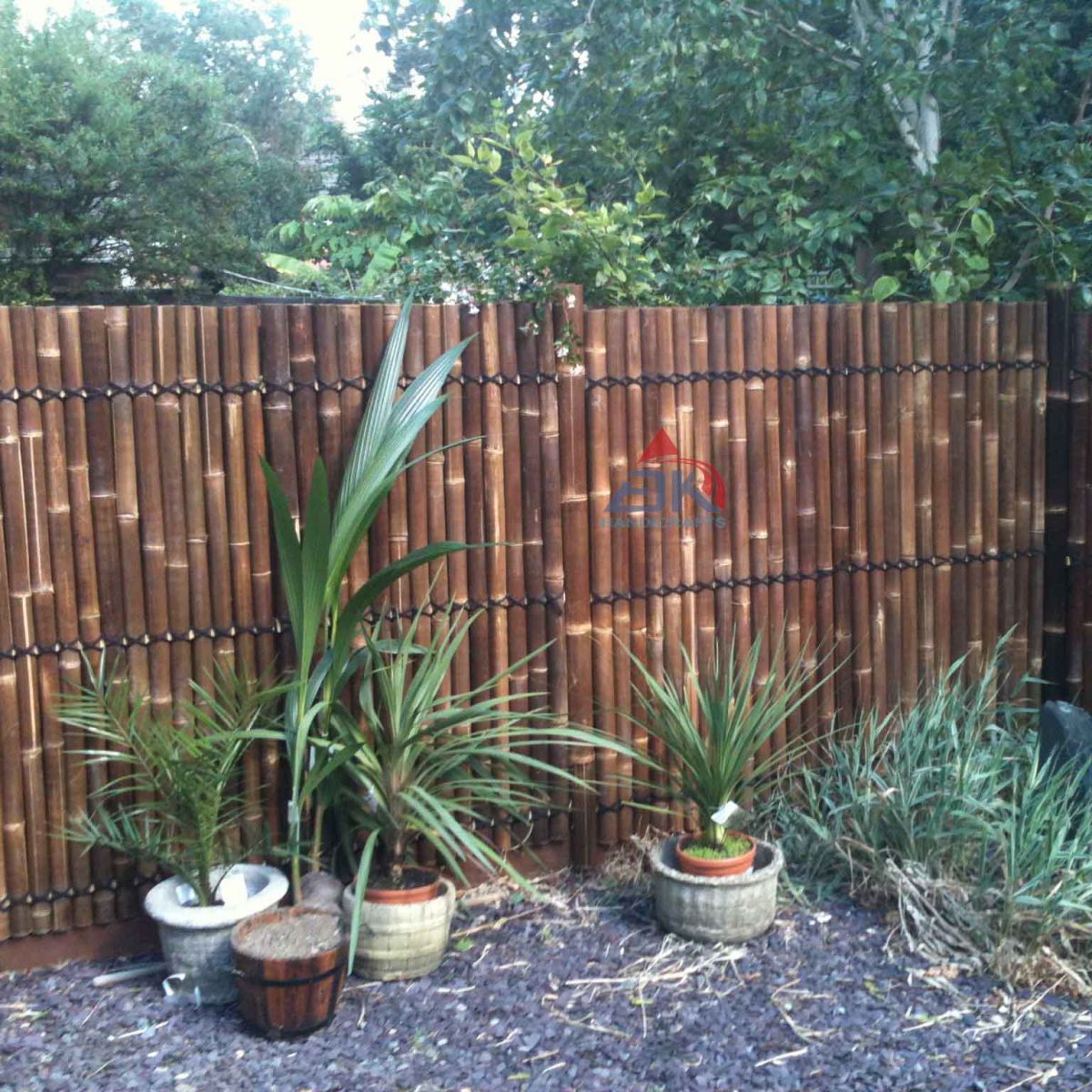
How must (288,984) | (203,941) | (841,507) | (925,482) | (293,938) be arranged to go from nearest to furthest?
(288,984) → (293,938) → (203,941) → (841,507) → (925,482)

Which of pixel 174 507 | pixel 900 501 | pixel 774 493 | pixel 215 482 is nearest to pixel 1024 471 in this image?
pixel 900 501

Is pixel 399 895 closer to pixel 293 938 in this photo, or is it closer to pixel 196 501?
pixel 293 938

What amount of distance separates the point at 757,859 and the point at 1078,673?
185 cm

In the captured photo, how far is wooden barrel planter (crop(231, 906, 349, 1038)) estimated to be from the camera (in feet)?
9.89

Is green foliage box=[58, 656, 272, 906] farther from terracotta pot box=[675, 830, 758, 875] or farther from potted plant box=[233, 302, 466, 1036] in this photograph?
terracotta pot box=[675, 830, 758, 875]

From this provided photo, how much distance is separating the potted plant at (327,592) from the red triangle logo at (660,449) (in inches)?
30.6

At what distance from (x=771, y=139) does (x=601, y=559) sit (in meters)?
3.34

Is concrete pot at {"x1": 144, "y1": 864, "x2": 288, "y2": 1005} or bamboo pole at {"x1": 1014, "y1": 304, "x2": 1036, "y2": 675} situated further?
bamboo pole at {"x1": 1014, "y1": 304, "x2": 1036, "y2": 675}

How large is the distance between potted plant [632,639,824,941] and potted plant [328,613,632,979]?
0.93ft

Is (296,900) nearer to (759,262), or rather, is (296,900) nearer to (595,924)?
(595,924)

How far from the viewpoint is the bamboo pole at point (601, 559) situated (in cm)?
406

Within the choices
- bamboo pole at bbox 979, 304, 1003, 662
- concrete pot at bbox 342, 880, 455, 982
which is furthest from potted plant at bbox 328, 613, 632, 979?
bamboo pole at bbox 979, 304, 1003, 662

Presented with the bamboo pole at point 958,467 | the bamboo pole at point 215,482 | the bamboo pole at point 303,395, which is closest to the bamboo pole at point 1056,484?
the bamboo pole at point 958,467

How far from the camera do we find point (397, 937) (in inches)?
133
